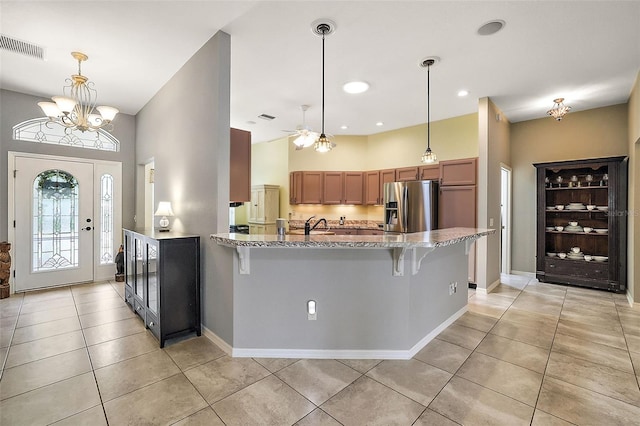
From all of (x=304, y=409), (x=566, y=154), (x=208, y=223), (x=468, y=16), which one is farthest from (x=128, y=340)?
(x=566, y=154)

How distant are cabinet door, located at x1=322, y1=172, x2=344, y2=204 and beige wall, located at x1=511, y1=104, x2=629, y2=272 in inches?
132

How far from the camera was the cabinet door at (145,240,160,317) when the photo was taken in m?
2.67

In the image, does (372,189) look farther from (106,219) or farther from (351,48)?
(106,219)

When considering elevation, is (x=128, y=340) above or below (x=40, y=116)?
below

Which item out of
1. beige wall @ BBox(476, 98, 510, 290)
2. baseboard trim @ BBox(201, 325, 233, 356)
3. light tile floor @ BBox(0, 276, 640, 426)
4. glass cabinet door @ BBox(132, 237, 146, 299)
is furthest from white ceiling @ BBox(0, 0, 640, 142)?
light tile floor @ BBox(0, 276, 640, 426)

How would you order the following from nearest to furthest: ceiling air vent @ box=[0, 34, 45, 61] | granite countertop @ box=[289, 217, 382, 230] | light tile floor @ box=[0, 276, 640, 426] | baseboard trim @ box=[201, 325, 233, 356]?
light tile floor @ box=[0, 276, 640, 426] → baseboard trim @ box=[201, 325, 233, 356] → ceiling air vent @ box=[0, 34, 45, 61] → granite countertop @ box=[289, 217, 382, 230]

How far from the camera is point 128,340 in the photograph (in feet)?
9.00

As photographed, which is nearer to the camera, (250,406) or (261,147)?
(250,406)

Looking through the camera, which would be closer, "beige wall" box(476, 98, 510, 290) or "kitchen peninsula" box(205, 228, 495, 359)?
"kitchen peninsula" box(205, 228, 495, 359)

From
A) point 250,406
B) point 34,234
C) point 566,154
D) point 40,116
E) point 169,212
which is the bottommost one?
point 250,406

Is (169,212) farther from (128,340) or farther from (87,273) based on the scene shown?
(87,273)

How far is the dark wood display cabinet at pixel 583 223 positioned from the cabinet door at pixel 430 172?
166 cm

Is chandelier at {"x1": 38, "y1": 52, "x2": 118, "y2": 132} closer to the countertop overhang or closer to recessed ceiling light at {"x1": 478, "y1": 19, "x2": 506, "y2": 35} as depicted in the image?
the countertop overhang

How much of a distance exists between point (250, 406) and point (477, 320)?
264cm
